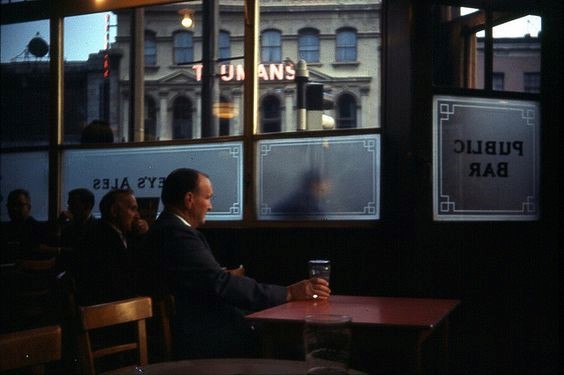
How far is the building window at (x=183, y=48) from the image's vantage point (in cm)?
662

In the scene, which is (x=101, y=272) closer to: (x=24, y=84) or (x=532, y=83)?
(x=532, y=83)

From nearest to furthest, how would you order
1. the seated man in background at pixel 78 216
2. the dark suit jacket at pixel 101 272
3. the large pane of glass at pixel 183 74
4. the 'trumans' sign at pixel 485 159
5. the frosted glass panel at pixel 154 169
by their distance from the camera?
the dark suit jacket at pixel 101 272
the 'trumans' sign at pixel 485 159
the frosted glass panel at pixel 154 169
the seated man in background at pixel 78 216
the large pane of glass at pixel 183 74

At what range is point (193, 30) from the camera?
22.7 feet

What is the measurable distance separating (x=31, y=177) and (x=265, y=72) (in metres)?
2.39

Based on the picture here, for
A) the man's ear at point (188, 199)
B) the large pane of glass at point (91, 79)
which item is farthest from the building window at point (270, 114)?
the man's ear at point (188, 199)

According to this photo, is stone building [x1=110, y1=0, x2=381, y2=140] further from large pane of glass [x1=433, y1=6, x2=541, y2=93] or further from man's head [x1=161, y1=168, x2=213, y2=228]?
man's head [x1=161, y1=168, x2=213, y2=228]

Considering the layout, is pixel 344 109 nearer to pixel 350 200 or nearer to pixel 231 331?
pixel 350 200

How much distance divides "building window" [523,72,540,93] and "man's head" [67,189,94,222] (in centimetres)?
338

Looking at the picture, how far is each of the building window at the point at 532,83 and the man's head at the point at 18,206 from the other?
4134 mm

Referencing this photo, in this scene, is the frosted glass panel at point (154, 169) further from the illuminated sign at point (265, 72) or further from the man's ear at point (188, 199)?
the man's ear at point (188, 199)

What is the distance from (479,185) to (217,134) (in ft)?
7.00

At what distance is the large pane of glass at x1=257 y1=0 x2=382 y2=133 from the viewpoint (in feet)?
16.8

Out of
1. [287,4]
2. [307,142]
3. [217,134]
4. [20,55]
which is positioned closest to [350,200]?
[307,142]

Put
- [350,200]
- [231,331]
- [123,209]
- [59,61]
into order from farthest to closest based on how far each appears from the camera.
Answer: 1. [59,61]
2. [350,200]
3. [123,209]
4. [231,331]
